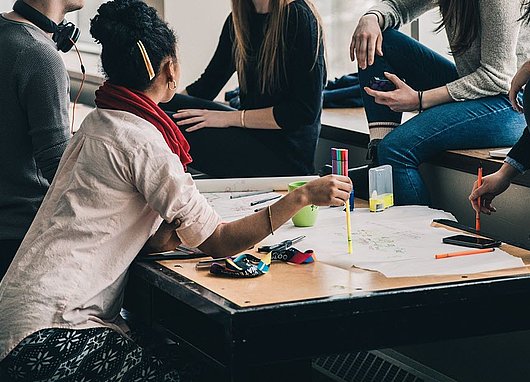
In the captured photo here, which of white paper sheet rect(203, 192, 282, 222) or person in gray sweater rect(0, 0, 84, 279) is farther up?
person in gray sweater rect(0, 0, 84, 279)

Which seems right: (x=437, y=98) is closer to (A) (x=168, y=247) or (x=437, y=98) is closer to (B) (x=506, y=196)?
(B) (x=506, y=196)

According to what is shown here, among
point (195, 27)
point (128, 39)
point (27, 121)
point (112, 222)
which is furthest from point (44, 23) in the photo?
→ point (195, 27)

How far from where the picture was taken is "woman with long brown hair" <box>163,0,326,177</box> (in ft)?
9.46

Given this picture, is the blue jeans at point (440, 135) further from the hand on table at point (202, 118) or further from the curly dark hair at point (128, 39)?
the curly dark hair at point (128, 39)

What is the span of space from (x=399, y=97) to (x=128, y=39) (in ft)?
3.23

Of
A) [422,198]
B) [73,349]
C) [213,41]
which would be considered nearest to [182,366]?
[73,349]

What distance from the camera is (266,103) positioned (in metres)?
3.01

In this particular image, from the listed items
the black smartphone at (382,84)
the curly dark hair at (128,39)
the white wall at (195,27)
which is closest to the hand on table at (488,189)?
the black smartphone at (382,84)

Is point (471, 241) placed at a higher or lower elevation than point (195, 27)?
lower

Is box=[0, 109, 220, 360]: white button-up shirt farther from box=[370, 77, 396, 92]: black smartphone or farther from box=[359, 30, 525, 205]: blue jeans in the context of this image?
box=[370, 77, 396, 92]: black smartphone

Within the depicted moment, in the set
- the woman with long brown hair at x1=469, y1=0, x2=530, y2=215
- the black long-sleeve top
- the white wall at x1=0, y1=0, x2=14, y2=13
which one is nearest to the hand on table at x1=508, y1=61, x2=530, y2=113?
the woman with long brown hair at x1=469, y1=0, x2=530, y2=215

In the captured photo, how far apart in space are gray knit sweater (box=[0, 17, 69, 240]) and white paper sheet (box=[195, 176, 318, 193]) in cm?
46

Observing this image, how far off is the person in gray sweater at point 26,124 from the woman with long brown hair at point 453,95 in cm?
86

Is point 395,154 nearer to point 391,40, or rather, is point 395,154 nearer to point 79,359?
point 391,40
